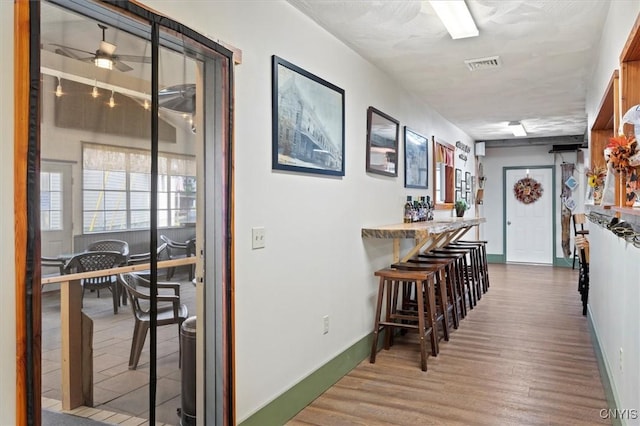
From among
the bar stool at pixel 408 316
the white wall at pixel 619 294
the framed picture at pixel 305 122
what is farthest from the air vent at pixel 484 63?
the bar stool at pixel 408 316

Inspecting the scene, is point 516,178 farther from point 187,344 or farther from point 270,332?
point 187,344

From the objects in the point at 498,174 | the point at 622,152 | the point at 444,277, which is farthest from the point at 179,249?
the point at 498,174

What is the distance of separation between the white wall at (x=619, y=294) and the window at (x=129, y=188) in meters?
1.75

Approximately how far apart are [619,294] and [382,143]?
2286mm

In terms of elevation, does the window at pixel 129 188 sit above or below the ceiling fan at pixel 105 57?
below

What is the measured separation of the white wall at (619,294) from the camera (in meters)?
1.79

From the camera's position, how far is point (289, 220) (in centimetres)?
272

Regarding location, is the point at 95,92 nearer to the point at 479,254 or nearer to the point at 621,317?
the point at 621,317

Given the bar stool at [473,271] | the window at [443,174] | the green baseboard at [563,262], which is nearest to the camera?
the bar stool at [473,271]

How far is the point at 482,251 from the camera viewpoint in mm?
6492

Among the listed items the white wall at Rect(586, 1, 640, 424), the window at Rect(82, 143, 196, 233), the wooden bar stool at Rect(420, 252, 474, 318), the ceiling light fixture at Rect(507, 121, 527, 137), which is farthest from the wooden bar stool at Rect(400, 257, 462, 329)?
the ceiling light fixture at Rect(507, 121, 527, 137)

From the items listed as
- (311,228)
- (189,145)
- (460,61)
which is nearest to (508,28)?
(460,61)

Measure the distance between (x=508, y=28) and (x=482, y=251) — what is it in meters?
3.93

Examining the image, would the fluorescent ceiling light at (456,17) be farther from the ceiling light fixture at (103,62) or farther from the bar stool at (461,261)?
the bar stool at (461,261)
